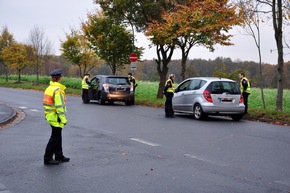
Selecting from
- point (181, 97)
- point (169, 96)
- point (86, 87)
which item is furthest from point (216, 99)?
point (86, 87)

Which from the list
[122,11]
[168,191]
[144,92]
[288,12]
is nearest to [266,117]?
[288,12]

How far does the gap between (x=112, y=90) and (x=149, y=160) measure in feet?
50.7

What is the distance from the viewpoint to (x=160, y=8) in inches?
978

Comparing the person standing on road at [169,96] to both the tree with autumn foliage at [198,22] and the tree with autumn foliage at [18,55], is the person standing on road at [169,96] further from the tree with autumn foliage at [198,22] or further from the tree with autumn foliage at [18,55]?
the tree with autumn foliage at [18,55]

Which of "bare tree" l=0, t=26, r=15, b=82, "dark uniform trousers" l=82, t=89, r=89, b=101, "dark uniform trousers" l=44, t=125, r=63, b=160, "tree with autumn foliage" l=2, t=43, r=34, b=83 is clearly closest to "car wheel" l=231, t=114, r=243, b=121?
"dark uniform trousers" l=44, t=125, r=63, b=160

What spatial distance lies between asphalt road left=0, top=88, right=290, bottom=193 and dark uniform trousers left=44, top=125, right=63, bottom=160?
24cm

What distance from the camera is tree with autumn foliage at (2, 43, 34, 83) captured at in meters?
52.9

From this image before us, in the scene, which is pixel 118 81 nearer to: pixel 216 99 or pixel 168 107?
pixel 168 107

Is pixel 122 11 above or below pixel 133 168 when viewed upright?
Answer: above

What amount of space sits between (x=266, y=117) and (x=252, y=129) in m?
3.24

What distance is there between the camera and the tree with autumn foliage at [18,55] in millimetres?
52941

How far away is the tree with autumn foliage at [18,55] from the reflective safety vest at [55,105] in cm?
4716

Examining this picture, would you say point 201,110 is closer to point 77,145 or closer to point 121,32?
point 77,145

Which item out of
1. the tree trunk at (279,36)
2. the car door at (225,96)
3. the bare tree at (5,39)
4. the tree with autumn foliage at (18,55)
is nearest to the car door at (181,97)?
the car door at (225,96)
